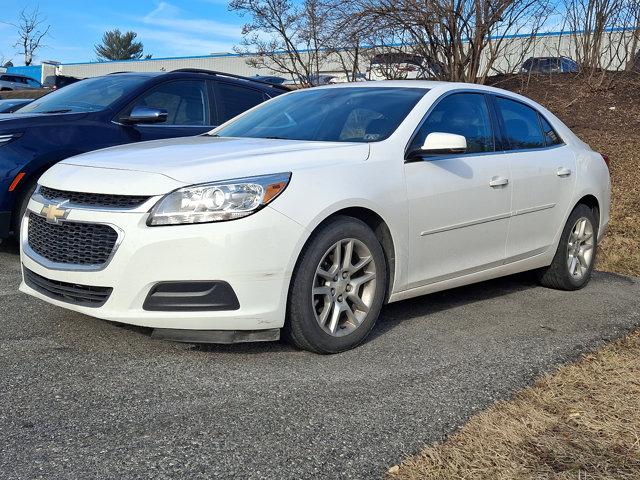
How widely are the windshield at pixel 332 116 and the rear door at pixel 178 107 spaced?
1624 mm

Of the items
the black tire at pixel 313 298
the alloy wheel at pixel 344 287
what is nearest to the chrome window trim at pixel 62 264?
the black tire at pixel 313 298

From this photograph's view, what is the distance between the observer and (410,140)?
4641mm

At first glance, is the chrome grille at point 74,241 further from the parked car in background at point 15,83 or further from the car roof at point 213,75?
the parked car in background at point 15,83

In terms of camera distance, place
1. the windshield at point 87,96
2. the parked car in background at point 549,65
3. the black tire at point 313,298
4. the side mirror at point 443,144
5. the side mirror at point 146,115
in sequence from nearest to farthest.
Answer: the black tire at point 313,298, the side mirror at point 443,144, the side mirror at point 146,115, the windshield at point 87,96, the parked car in background at point 549,65

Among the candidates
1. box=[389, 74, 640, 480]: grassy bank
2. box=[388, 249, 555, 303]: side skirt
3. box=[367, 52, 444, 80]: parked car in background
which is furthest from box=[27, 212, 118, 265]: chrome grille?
box=[367, 52, 444, 80]: parked car in background

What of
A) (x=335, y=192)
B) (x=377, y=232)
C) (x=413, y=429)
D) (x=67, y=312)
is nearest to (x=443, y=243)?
(x=377, y=232)

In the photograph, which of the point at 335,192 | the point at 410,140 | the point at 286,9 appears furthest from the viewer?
the point at 286,9

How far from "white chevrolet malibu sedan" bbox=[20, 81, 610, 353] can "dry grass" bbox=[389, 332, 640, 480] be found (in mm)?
1104

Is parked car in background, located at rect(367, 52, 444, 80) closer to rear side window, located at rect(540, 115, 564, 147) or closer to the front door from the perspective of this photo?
rear side window, located at rect(540, 115, 564, 147)

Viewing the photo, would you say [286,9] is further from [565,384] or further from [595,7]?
[565,384]

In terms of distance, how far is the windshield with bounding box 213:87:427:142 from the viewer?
4.77 metres

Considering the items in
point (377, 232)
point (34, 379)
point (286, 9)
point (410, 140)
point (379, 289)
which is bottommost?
point (34, 379)

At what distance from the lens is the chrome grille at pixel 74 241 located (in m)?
3.81

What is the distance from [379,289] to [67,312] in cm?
191
